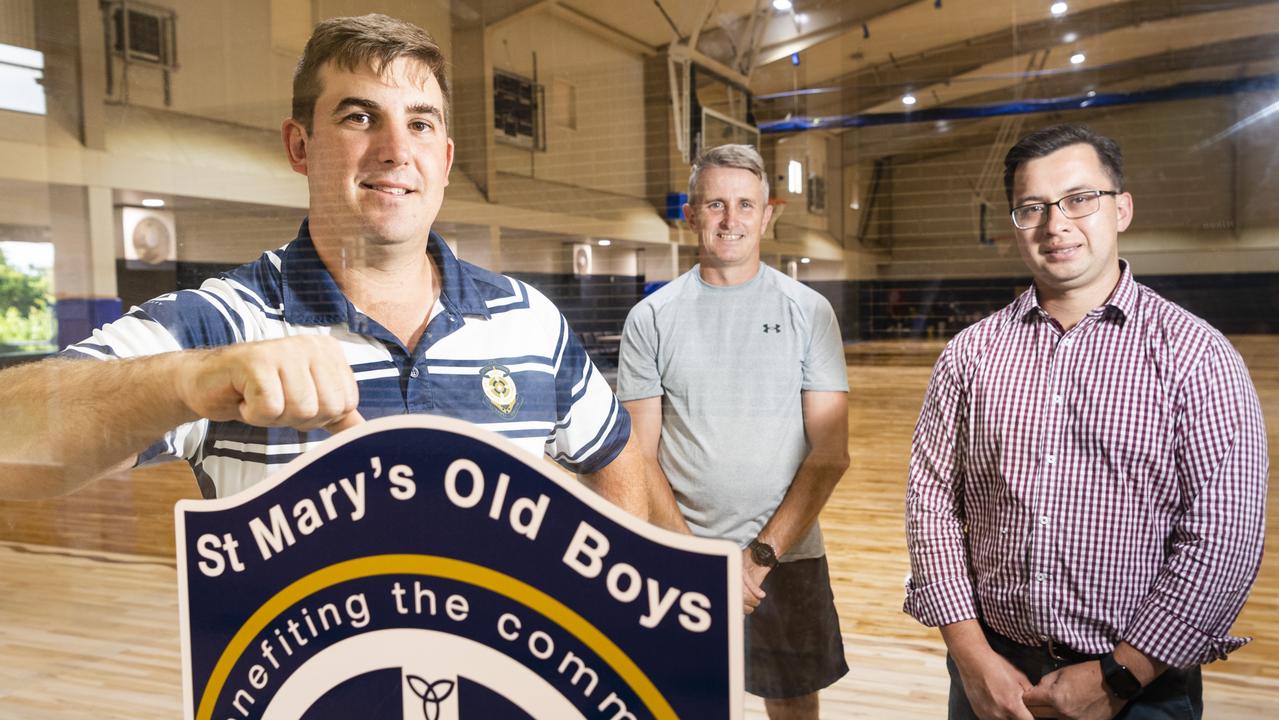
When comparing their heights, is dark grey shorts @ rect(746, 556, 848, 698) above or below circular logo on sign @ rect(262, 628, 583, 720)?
above

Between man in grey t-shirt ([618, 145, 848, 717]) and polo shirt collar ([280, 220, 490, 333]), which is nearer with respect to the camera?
man in grey t-shirt ([618, 145, 848, 717])

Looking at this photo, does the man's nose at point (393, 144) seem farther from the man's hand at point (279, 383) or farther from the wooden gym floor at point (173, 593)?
the wooden gym floor at point (173, 593)

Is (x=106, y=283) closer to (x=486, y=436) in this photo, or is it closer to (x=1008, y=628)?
(x=486, y=436)

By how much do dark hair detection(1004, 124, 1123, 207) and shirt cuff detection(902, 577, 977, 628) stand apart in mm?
376

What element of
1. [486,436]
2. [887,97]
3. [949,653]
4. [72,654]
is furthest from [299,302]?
[72,654]

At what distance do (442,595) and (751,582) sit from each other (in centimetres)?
27

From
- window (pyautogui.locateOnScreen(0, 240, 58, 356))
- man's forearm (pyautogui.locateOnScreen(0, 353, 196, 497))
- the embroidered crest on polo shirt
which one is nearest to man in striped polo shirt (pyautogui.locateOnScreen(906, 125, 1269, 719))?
the embroidered crest on polo shirt

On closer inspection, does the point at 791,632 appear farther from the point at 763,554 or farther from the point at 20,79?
the point at 20,79

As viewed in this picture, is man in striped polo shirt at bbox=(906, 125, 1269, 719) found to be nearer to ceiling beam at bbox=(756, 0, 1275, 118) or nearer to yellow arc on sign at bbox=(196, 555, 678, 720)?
ceiling beam at bbox=(756, 0, 1275, 118)

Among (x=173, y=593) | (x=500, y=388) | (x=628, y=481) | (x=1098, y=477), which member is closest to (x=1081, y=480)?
(x=1098, y=477)

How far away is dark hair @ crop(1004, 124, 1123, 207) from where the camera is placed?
25.7 inches

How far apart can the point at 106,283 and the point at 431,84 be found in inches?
16.3

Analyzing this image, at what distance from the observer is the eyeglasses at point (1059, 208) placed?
661 mm

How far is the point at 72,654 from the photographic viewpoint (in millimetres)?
1745
